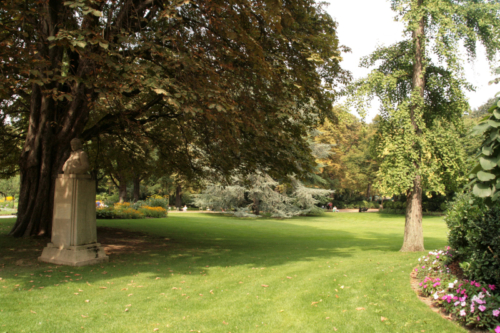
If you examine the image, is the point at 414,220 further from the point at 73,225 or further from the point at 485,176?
the point at 73,225

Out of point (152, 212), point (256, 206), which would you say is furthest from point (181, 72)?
point (256, 206)

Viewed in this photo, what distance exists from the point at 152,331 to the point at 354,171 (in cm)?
4138

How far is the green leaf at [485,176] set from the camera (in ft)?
8.97

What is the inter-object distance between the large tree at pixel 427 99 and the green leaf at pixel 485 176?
9562 mm

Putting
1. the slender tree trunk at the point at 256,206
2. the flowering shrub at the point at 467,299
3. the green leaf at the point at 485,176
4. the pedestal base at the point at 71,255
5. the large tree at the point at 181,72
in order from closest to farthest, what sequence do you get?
the green leaf at the point at 485,176
the flowering shrub at the point at 467,299
the large tree at the point at 181,72
the pedestal base at the point at 71,255
the slender tree trunk at the point at 256,206

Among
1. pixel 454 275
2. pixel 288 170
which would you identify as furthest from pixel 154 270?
pixel 454 275

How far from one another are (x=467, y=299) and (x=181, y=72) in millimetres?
7502

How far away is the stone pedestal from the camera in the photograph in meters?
8.16

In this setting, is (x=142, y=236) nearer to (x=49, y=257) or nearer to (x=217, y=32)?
(x=49, y=257)

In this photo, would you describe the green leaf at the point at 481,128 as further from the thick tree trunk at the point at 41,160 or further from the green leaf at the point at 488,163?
the thick tree trunk at the point at 41,160

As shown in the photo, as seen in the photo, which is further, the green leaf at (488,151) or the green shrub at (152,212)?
the green shrub at (152,212)

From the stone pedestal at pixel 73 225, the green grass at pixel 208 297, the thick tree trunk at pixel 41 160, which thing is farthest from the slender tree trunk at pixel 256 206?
the stone pedestal at pixel 73 225

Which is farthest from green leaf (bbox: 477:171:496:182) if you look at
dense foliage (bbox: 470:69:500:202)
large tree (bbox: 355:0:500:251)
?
large tree (bbox: 355:0:500:251)

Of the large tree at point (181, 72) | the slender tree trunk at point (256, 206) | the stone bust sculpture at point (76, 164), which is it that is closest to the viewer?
the large tree at point (181, 72)
